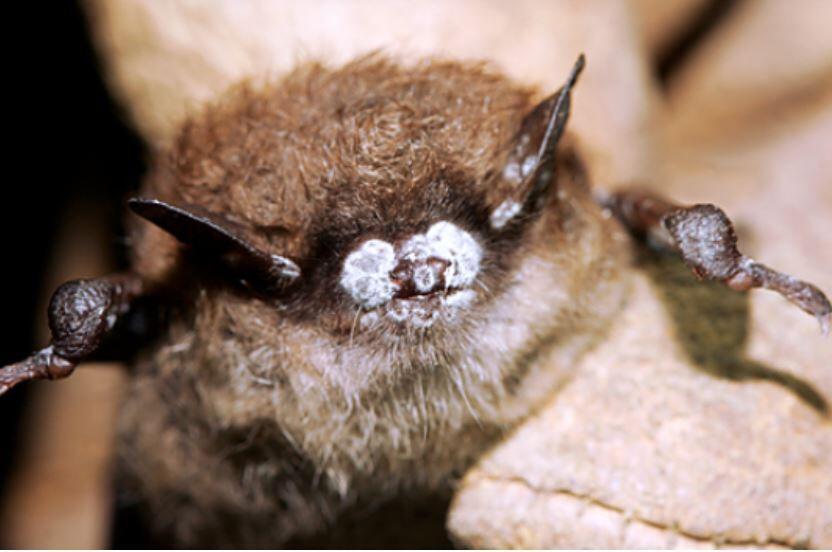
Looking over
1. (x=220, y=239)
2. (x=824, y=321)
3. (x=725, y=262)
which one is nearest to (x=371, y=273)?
(x=220, y=239)

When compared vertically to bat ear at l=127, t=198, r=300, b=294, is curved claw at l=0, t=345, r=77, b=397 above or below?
below

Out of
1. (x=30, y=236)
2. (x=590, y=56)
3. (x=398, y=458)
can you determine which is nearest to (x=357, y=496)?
(x=398, y=458)

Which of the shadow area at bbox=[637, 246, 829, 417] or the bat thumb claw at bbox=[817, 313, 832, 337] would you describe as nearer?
the bat thumb claw at bbox=[817, 313, 832, 337]

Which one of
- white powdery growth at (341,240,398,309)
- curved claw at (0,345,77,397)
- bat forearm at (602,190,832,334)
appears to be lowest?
curved claw at (0,345,77,397)

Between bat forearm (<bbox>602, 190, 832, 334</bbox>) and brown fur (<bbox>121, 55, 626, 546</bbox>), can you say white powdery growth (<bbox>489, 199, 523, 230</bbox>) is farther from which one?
bat forearm (<bbox>602, 190, 832, 334</bbox>)

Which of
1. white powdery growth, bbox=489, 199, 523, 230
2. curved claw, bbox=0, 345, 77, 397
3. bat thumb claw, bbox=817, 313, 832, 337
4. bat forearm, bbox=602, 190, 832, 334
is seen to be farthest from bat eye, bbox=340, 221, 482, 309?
bat thumb claw, bbox=817, 313, 832, 337

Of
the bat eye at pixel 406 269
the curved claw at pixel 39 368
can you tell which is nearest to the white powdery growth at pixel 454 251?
the bat eye at pixel 406 269

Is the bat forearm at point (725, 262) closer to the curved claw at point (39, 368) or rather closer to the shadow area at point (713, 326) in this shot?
the shadow area at point (713, 326)

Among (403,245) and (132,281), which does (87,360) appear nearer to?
(132,281)
